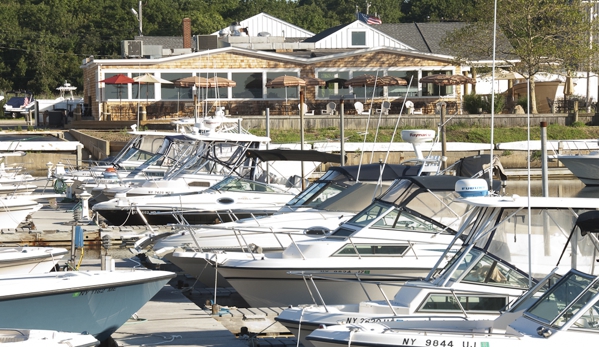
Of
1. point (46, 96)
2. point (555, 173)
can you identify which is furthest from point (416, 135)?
point (46, 96)

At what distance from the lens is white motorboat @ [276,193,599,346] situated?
9.73 m

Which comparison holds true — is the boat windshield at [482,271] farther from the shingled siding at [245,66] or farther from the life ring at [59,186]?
the shingled siding at [245,66]

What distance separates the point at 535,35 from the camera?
43469mm

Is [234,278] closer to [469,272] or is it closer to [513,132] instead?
[469,272]

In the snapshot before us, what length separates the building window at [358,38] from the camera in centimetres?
5453

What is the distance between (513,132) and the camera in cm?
4097

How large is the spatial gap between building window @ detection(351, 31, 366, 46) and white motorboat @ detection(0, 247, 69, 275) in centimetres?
4283

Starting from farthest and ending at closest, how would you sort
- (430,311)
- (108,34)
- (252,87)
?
(108,34) < (252,87) < (430,311)

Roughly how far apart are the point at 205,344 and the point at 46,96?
60998mm

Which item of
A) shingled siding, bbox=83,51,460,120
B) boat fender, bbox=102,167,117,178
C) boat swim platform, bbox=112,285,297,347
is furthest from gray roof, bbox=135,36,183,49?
boat swim platform, bbox=112,285,297,347

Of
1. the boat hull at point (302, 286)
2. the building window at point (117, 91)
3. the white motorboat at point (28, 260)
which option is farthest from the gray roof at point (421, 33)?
the white motorboat at point (28, 260)

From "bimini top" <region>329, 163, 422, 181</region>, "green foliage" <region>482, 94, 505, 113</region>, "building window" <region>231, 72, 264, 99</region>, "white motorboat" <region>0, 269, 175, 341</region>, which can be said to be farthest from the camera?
"building window" <region>231, 72, 264, 99</region>

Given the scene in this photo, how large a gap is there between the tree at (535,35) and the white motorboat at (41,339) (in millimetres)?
36166

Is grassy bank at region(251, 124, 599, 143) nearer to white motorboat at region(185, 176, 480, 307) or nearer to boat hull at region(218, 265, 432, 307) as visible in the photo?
white motorboat at region(185, 176, 480, 307)
